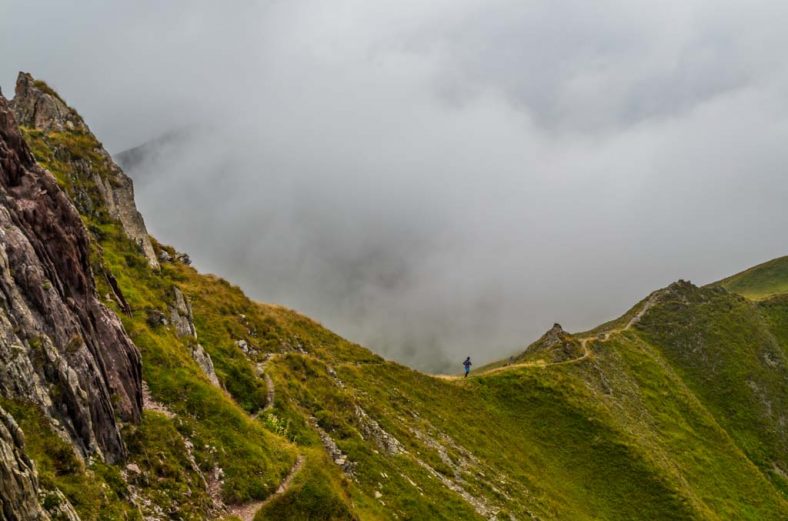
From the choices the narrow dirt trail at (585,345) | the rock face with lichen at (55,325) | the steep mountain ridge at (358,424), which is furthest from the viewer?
the narrow dirt trail at (585,345)

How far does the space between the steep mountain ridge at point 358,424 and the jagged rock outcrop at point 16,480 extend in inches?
10.6

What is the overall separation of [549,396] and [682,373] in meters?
56.4

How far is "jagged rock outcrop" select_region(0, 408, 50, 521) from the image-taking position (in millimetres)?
13477

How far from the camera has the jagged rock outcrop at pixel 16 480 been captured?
44.2 feet

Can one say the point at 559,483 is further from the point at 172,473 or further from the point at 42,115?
the point at 42,115

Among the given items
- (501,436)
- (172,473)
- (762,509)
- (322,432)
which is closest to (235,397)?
(322,432)

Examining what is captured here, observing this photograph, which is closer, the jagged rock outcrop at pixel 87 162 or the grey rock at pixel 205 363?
the grey rock at pixel 205 363

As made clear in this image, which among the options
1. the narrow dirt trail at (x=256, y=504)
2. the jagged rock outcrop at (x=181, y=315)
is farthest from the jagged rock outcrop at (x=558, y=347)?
the narrow dirt trail at (x=256, y=504)

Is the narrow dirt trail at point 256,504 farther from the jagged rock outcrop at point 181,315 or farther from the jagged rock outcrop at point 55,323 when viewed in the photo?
the jagged rock outcrop at point 181,315

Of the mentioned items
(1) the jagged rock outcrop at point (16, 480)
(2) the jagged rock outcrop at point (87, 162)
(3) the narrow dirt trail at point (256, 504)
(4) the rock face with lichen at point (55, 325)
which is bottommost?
(3) the narrow dirt trail at point (256, 504)

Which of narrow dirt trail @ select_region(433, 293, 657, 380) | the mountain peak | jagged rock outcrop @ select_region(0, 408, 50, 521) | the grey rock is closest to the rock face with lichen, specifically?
jagged rock outcrop @ select_region(0, 408, 50, 521)

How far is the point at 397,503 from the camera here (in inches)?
1537

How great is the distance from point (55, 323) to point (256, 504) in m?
14.2

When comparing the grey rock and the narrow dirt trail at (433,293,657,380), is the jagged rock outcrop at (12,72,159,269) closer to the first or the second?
the grey rock
